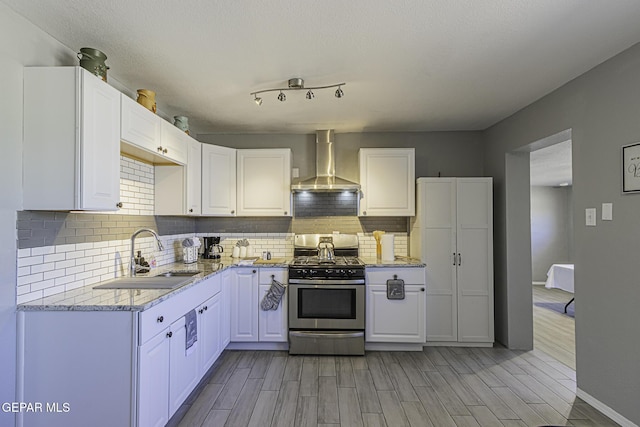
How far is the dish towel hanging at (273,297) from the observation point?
3.42 m

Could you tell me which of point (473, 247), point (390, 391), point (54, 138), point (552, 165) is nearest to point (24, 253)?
point (54, 138)

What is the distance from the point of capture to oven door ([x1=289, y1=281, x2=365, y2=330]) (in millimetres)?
3389

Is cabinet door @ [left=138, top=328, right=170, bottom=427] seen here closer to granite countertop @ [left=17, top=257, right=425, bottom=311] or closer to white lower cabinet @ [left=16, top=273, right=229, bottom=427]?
white lower cabinet @ [left=16, top=273, right=229, bottom=427]

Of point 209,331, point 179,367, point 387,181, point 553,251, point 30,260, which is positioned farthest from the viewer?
point 553,251

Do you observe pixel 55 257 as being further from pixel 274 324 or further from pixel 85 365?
pixel 274 324

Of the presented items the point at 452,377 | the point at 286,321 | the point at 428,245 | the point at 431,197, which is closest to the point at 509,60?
the point at 431,197

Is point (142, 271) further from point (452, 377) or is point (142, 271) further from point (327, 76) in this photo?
point (452, 377)

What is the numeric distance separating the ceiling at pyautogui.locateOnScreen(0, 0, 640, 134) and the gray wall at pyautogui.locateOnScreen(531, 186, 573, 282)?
5.47 metres

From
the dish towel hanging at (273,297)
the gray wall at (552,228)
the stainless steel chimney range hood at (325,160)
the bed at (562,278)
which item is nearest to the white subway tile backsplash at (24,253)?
the dish towel hanging at (273,297)

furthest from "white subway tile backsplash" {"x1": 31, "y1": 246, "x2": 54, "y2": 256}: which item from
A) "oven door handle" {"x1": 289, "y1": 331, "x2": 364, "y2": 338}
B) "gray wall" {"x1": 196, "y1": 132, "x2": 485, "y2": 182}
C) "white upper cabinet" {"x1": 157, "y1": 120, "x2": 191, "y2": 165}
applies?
"gray wall" {"x1": 196, "y1": 132, "x2": 485, "y2": 182}

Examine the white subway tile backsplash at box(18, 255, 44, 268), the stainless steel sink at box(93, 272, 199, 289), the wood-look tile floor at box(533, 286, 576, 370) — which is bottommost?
the wood-look tile floor at box(533, 286, 576, 370)

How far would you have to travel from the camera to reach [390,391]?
2.68m

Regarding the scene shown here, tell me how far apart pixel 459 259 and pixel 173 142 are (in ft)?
10.3

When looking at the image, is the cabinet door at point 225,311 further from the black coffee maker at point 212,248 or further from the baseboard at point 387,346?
the baseboard at point 387,346
